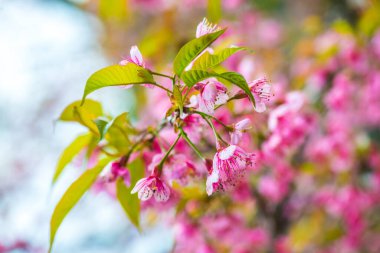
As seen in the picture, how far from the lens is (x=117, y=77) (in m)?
0.62

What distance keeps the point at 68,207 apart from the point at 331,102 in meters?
1.20

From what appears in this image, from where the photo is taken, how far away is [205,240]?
52.4 inches

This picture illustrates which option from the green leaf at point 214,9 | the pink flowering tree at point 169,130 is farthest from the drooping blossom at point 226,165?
the green leaf at point 214,9

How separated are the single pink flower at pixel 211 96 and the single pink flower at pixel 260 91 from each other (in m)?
0.06

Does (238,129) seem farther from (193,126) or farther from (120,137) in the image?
(120,137)

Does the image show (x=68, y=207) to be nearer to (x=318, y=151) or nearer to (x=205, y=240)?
(x=205, y=240)

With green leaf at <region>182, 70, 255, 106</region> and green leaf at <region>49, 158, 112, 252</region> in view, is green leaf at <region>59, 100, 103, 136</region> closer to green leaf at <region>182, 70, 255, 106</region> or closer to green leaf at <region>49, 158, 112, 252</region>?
green leaf at <region>49, 158, 112, 252</region>

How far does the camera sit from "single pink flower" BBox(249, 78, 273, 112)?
68 cm

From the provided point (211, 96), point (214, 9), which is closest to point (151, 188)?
point (211, 96)

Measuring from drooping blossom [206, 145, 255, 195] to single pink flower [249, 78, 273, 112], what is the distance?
8cm

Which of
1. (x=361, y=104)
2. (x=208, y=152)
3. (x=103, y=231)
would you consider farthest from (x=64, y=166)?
(x=103, y=231)

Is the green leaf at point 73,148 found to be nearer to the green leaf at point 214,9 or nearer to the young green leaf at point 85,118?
the young green leaf at point 85,118

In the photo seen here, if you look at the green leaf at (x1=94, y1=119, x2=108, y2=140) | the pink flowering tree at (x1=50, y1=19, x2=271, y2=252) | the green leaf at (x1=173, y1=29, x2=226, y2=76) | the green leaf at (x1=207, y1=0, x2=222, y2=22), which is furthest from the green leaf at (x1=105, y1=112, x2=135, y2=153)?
the green leaf at (x1=207, y1=0, x2=222, y2=22)

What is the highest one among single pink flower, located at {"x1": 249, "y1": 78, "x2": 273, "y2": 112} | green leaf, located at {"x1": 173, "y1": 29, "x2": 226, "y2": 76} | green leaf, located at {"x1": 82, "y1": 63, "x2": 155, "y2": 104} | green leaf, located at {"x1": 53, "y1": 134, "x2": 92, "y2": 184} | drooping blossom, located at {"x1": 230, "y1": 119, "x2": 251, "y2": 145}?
green leaf, located at {"x1": 53, "y1": 134, "x2": 92, "y2": 184}
